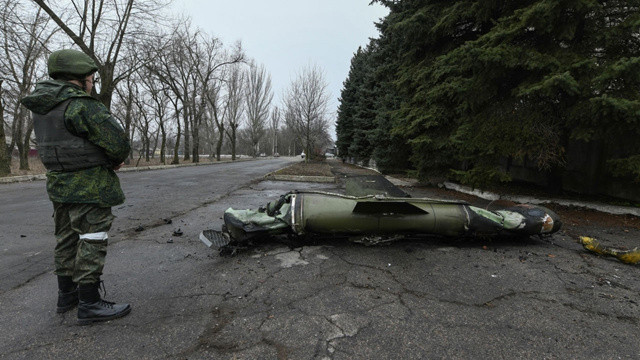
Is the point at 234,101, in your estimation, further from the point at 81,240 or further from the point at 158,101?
the point at 81,240

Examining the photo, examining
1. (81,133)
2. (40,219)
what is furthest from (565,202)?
(40,219)

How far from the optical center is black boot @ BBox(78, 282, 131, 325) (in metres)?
1.94

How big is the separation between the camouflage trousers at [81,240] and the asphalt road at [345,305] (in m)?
0.35

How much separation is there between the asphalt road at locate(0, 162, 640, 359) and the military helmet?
1.76 meters

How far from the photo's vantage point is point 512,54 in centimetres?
529

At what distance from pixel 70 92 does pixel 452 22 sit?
337 inches

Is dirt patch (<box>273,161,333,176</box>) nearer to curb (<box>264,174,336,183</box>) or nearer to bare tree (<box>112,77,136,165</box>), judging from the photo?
curb (<box>264,174,336,183</box>)

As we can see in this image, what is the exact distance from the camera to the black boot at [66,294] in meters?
2.05

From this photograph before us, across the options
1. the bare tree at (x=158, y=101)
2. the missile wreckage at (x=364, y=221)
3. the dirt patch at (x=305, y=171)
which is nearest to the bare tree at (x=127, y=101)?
the bare tree at (x=158, y=101)

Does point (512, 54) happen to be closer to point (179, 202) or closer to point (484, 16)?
point (484, 16)

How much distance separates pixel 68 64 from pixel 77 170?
786 millimetres

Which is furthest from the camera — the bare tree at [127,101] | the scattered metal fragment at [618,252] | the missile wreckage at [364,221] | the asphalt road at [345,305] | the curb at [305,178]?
the bare tree at [127,101]

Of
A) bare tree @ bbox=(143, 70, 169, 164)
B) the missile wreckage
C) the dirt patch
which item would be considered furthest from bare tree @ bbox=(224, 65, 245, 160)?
the missile wreckage

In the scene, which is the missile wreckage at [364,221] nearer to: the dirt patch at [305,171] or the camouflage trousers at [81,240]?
the camouflage trousers at [81,240]
